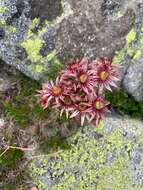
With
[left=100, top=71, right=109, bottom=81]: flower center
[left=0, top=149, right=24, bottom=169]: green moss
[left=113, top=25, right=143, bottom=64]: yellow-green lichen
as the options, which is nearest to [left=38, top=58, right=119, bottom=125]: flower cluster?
[left=100, top=71, right=109, bottom=81]: flower center

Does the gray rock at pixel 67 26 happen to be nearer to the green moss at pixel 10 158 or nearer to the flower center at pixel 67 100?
the flower center at pixel 67 100

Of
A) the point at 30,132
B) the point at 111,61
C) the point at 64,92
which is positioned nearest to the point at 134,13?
the point at 111,61

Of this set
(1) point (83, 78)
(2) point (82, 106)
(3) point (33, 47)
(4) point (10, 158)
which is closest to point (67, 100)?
(2) point (82, 106)

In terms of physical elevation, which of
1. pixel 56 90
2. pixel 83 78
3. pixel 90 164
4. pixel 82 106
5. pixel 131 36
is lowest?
pixel 90 164

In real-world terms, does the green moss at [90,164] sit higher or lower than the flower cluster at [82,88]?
lower

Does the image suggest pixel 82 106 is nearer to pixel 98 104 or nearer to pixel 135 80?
pixel 98 104

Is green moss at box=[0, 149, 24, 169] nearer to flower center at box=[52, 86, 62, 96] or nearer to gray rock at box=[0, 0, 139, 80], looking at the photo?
flower center at box=[52, 86, 62, 96]

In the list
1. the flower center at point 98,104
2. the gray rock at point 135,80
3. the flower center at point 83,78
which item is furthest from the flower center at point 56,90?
the gray rock at point 135,80
